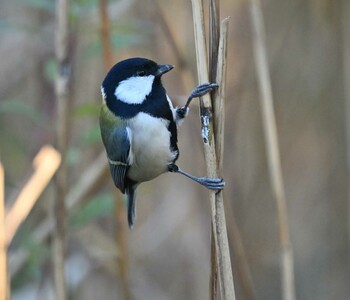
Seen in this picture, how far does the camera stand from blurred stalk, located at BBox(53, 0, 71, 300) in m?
1.25

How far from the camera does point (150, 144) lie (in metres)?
1.26

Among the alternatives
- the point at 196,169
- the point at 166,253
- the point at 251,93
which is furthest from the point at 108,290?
the point at 251,93

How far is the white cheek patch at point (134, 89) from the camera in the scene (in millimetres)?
1272

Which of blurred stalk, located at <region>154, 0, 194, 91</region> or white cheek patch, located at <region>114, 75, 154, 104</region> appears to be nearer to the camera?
white cheek patch, located at <region>114, 75, 154, 104</region>

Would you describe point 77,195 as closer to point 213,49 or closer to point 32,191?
point 32,191

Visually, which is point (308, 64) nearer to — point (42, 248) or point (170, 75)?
point (170, 75)

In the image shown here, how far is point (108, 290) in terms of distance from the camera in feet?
6.86

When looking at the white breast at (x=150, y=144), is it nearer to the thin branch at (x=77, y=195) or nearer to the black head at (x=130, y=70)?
the black head at (x=130, y=70)

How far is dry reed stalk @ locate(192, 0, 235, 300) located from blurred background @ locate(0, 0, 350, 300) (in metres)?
0.76

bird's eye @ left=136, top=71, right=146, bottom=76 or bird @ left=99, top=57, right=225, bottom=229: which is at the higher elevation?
bird's eye @ left=136, top=71, right=146, bottom=76

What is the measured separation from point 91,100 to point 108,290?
24.7 inches

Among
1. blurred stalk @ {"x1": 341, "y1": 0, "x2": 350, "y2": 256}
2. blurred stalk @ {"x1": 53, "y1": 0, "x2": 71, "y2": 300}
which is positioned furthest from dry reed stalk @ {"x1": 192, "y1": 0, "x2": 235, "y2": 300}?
blurred stalk @ {"x1": 341, "y1": 0, "x2": 350, "y2": 256}

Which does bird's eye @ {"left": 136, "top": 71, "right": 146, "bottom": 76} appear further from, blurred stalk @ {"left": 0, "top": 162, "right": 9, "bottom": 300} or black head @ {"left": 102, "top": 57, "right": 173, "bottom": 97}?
blurred stalk @ {"left": 0, "top": 162, "right": 9, "bottom": 300}

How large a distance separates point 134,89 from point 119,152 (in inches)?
5.1
